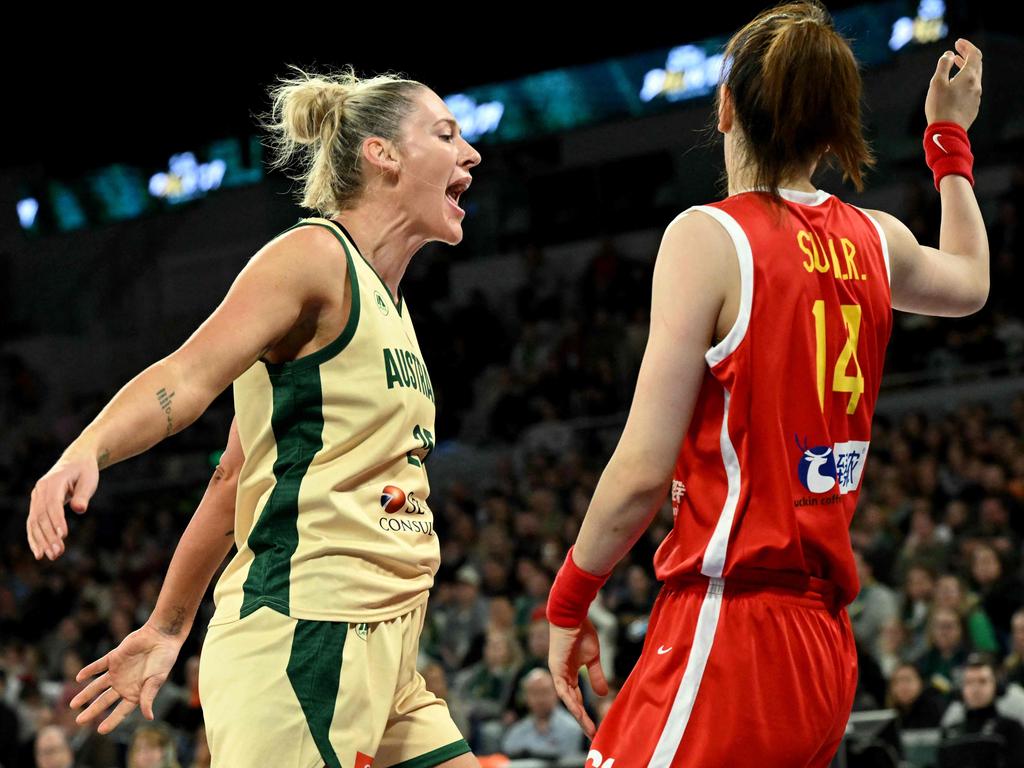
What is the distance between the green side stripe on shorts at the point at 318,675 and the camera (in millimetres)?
2701

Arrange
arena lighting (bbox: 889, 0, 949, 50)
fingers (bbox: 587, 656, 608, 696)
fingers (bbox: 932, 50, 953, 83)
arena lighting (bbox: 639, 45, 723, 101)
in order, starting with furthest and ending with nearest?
arena lighting (bbox: 639, 45, 723, 101) → arena lighting (bbox: 889, 0, 949, 50) → fingers (bbox: 932, 50, 953, 83) → fingers (bbox: 587, 656, 608, 696)

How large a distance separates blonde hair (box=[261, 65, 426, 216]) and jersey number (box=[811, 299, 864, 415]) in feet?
4.05

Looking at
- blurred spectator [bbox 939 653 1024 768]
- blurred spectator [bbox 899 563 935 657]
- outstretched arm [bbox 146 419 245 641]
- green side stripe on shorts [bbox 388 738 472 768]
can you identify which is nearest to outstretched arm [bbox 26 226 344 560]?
outstretched arm [bbox 146 419 245 641]

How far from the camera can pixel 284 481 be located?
2805 mm

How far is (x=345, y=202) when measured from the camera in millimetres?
3209

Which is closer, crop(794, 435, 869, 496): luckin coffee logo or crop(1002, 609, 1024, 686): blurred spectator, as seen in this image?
crop(794, 435, 869, 496): luckin coffee logo

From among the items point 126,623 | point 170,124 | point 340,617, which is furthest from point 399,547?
point 170,124

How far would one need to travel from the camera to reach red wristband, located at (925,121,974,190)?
9.49 feet

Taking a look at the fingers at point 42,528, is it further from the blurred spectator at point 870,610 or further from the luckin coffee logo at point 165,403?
the blurred spectator at point 870,610

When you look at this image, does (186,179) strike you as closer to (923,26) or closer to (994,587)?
(923,26)

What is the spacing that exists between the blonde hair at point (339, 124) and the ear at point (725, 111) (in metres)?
0.95

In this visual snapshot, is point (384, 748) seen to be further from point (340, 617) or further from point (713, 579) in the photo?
point (713, 579)

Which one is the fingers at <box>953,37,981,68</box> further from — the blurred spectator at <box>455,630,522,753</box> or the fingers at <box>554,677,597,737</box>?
the blurred spectator at <box>455,630,522,753</box>

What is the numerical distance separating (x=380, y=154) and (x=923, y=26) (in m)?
13.0
